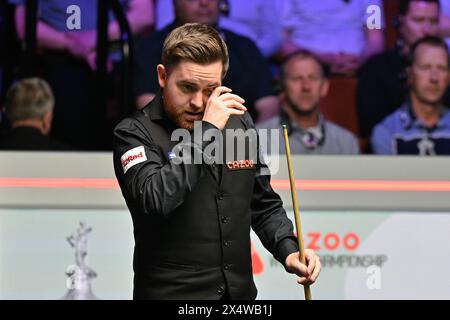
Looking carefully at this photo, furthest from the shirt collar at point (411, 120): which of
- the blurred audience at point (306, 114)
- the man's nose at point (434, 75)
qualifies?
the blurred audience at point (306, 114)

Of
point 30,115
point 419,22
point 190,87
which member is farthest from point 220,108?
point 419,22

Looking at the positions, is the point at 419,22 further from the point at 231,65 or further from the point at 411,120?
the point at 231,65

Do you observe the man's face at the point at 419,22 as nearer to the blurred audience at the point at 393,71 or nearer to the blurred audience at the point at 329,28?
the blurred audience at the point at 393,71

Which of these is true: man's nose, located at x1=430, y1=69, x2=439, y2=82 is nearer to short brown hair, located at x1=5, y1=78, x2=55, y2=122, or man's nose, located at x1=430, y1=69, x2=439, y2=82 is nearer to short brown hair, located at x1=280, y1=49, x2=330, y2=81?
short brown hair, located at x1=280, y1=49, x2=330, y2=81

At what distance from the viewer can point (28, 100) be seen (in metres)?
5.74

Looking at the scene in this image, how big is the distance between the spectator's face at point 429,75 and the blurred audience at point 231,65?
2.72 ft

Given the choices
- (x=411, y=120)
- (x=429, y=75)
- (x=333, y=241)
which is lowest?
(x=333, y=241)

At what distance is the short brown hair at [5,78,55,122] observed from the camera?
573 centimetres

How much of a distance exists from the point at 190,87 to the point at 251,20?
96.9 inches

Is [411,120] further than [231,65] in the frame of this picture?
Yes

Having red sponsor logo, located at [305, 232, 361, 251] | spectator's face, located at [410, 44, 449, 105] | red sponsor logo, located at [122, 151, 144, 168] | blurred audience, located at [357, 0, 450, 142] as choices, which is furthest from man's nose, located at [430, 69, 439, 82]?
red sponsor logo, located at [122, 151, 144, 168]

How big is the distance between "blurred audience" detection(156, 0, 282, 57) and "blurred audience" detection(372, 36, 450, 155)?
779 mm

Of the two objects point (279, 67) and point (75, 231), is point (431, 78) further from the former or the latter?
point (75, 231)

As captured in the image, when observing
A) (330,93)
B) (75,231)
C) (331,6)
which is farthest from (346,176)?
(75,231)
